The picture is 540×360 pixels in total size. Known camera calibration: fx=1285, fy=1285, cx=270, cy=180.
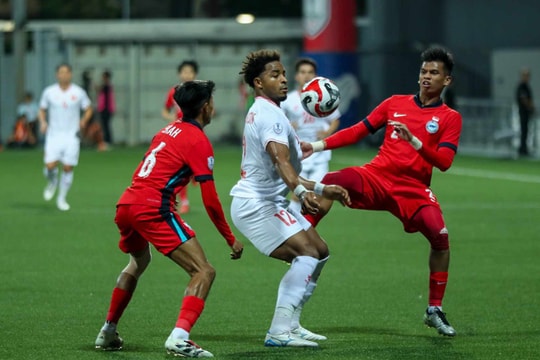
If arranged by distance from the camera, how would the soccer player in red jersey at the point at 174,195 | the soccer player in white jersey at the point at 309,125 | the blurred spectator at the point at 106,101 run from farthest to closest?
the blurred spectator at the point at 106,101
the soccer player in white jersey at the point at 309,125
the soccer player in red jersey at the point at 174,195

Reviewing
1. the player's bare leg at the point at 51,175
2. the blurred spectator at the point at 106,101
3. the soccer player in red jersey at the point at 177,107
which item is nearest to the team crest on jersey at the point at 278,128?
the soccer player in red jersey at the point at 177,107

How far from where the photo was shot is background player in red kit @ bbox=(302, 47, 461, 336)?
405 inches

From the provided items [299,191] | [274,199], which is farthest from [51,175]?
[299,191]

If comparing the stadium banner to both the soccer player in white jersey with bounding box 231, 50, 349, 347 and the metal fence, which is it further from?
the soccer player in white jersey with bounding box 231, 50, 349, 347

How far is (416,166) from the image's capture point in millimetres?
10484

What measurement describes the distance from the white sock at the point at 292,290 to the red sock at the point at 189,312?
73cm

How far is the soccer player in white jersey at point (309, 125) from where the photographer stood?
16.6 m

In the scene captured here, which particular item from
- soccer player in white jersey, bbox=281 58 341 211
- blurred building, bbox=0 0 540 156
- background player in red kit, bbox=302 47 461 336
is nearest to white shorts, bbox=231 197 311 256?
background player in red kit, bbox=302 47 461 336

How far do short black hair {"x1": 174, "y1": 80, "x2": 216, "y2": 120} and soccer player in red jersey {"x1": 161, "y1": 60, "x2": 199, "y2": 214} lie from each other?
26.0ft

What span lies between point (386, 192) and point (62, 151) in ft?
36.1

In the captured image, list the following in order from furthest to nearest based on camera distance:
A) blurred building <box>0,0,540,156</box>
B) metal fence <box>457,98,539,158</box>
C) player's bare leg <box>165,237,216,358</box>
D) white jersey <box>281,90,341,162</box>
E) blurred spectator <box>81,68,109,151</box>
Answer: blurred building <box>0,0,540,156</box> < blurred spectator <box>81,68,109,151</box> < metal fence <box>457,98,539,158</box> < white jersey <box>281,90,341,162</box> < player's bare leg <box>165,237,216,358</box>

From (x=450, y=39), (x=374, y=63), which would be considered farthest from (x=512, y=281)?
(x=450, y=39)

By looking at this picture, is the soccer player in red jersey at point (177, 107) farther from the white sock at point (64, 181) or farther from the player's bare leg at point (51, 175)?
the player's bare leg at point (51, 175)

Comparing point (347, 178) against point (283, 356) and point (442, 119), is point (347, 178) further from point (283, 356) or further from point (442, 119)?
point (283, 356)
